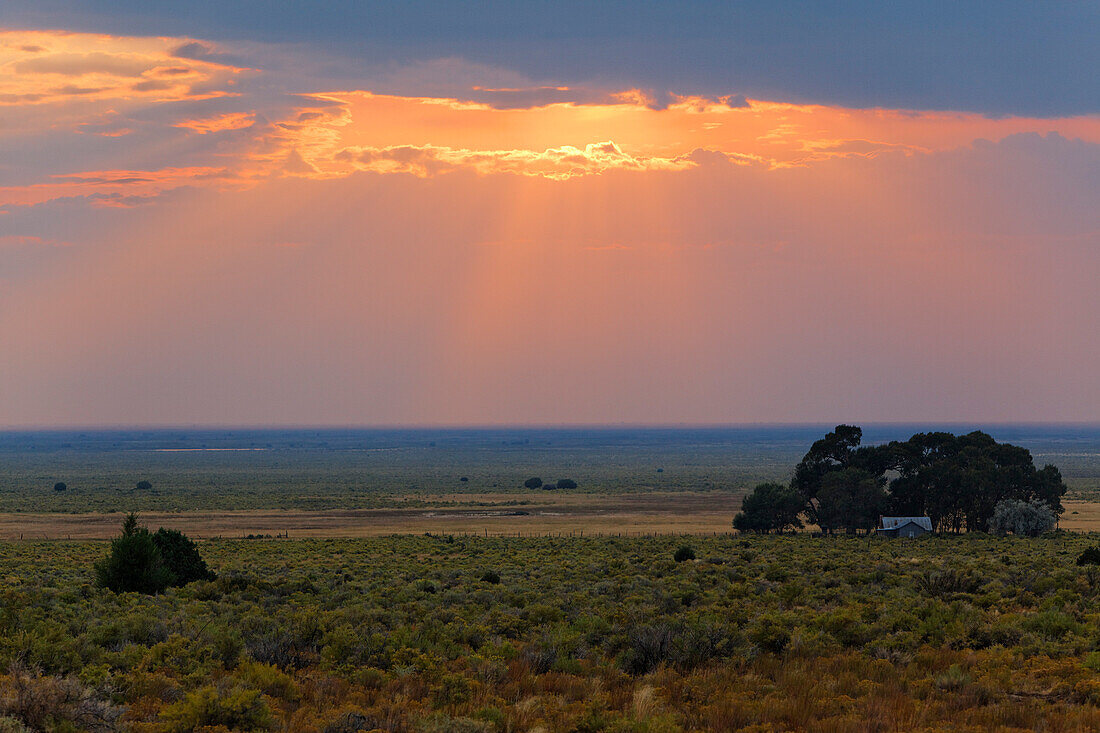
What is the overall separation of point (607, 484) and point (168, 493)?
6365 cm

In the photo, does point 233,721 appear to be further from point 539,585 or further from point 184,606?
point 539,585

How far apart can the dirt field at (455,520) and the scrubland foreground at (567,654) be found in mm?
43254

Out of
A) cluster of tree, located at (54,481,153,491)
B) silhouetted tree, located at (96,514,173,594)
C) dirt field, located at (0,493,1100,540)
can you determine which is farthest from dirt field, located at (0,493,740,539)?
silhouetted tree, located at (96,514,173,594)

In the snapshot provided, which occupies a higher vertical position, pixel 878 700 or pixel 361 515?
pixel 878 700

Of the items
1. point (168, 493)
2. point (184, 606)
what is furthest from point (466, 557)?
point (168, 493)

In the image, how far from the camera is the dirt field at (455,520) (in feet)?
255

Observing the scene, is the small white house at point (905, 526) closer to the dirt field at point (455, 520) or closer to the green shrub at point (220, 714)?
the dirt field at point (455, 520)

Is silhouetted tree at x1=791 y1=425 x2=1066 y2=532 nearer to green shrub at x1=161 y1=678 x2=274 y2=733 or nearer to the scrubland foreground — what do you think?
the scrubland foreground

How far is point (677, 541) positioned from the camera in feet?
205

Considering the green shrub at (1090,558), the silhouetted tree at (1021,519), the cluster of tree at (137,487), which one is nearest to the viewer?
the green shrub at (1090,558)

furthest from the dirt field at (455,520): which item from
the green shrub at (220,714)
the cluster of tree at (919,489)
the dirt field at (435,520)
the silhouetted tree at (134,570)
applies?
the green shrub at (220,714)

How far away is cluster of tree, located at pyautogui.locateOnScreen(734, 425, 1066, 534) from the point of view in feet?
228

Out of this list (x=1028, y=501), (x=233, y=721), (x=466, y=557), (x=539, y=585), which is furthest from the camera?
(x=1028, y=501)

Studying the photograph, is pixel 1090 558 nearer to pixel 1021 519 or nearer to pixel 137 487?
pixel 1021 519
